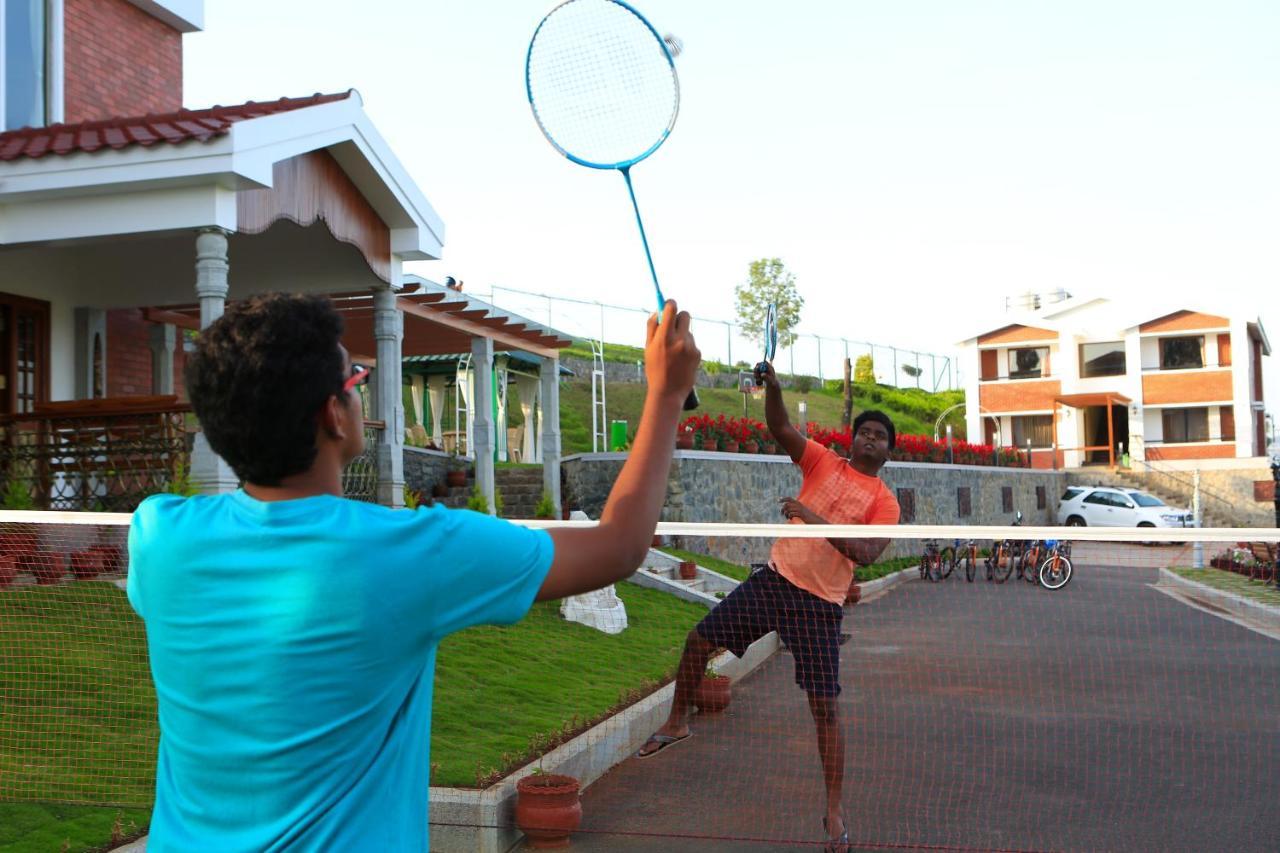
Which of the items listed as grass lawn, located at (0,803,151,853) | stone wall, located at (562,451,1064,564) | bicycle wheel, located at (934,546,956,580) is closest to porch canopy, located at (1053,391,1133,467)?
stone wall, located at (562,451,1064,564)

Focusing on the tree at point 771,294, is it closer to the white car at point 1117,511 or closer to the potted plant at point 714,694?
the white car at point 1117,511

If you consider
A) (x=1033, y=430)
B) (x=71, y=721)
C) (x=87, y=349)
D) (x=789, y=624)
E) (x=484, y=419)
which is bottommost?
(x=71, y=721)

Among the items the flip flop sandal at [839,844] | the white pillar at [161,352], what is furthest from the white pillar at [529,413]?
the flip flop sandal at [839,844]

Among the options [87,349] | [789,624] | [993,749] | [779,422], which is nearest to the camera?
[789,624]

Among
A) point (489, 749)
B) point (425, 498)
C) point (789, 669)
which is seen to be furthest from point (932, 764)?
point (425, 498)

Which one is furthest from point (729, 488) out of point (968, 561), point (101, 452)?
point (101, 452)

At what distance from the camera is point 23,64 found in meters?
14.0

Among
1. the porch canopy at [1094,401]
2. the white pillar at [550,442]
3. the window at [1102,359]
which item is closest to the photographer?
the white pillar at [550,442]

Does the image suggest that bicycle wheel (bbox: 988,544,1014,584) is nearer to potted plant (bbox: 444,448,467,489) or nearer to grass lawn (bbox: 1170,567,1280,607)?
grass lawn (bbox: 1170,567,1280,607)

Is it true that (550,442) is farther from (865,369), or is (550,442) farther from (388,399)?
(865,369)

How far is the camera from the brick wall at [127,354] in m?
15.3

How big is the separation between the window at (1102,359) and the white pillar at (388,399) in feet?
152

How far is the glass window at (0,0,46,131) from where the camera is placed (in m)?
13.9

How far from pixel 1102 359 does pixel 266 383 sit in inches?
2247
